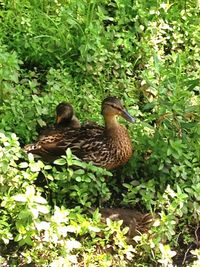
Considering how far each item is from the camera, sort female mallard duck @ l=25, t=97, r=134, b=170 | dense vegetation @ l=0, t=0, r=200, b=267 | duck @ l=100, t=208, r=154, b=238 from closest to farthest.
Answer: dense vegetation @ l=0, t=0, r=200, b=267 → duck @ l=100, t=208, r=154, b=238 → female mallard duck @ l=25, t=97, r=134, b=170

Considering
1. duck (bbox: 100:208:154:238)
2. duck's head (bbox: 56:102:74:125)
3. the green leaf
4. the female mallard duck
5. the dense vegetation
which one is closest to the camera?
the green leaf

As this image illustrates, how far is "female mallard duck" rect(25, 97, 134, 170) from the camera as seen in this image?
→ 19.3 ft

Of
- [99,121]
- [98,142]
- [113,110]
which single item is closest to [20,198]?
[98,142]

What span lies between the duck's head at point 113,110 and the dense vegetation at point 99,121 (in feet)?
0.60

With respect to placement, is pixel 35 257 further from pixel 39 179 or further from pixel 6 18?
pixel 6 18

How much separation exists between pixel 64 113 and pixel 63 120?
5 centimetres

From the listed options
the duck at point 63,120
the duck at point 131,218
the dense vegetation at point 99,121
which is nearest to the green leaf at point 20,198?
the dense vegetation at point 99,121

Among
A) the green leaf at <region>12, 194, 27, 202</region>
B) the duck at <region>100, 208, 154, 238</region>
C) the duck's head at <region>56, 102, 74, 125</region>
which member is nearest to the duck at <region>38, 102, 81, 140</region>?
the duck's head at <region>56, 102, 74, 125</region>

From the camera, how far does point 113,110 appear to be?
20.0 feet

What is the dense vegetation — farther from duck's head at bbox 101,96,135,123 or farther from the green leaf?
duck's head at bbox 101,96,135,123

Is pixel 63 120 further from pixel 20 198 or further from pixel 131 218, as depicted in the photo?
pixel 20 198

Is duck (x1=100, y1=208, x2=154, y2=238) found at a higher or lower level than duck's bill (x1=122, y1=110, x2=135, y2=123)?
lower

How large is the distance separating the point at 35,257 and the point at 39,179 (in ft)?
2.46

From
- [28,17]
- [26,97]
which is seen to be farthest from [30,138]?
[28,17]
